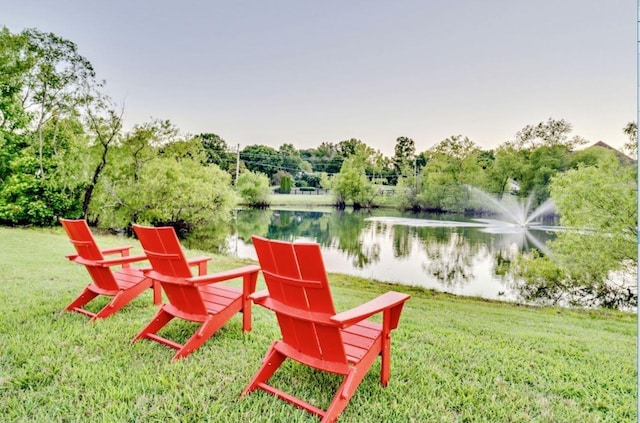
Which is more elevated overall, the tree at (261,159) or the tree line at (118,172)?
the tree at (261,159)

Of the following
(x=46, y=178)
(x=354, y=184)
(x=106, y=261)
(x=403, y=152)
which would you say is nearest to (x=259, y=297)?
(x=106, y=261)

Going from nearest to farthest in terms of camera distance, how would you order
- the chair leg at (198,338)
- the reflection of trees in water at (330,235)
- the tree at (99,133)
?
the chair leg at (198,338) → the reflection of trees in water at (330,235) → the tree at (99,133)

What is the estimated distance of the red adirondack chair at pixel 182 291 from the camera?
88.5 inches

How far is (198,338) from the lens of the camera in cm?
225

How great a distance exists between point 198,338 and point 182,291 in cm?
31

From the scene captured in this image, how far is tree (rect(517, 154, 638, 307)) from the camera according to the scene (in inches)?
301

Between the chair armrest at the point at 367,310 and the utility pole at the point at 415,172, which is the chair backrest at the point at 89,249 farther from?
the utility pole at the point at 415,172

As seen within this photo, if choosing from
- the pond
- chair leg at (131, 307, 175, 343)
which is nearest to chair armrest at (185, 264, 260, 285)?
chair leg at (131, 307, 175, 343)

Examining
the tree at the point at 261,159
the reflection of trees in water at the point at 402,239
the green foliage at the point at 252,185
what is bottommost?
the reflection of trees in water at the point at 402,239

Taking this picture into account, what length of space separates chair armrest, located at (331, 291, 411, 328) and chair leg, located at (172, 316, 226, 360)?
1022mm

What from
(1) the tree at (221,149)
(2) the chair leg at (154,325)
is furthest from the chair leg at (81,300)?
(1) the tree at (221,149)

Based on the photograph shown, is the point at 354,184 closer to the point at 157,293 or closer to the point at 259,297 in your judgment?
the point at 157,293

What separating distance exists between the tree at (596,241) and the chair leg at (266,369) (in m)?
7.72

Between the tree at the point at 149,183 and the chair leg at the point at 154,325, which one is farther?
the tree at the point at 149,183
